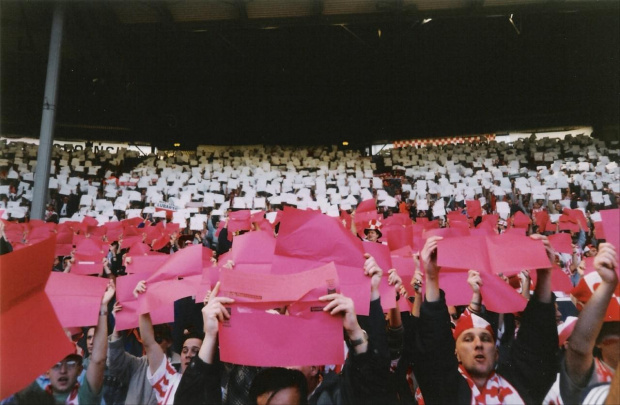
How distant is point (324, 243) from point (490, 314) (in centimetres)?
167

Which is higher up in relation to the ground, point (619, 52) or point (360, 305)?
point (619, 52)

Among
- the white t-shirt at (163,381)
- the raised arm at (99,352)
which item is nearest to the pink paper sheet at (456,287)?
the white t-shirt at (163,381)

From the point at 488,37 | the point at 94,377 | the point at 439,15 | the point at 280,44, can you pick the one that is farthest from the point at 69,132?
the point at 94,377

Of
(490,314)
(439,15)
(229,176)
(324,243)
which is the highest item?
(439,15)

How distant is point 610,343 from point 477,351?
64 cm

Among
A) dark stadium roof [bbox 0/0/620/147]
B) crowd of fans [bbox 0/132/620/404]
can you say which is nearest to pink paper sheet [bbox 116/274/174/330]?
crowd of fans [bbox 0/132/620/404]

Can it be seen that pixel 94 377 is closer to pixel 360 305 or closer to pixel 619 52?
pixel 360 305

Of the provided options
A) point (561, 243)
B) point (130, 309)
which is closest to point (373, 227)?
point (561, 243)

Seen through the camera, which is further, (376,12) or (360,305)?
(376,12)

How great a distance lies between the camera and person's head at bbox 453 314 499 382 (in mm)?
2449

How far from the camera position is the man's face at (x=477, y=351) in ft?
8.03

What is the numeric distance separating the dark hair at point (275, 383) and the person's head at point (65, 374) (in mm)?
1275

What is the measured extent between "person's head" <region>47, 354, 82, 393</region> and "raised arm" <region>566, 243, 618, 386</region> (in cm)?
261

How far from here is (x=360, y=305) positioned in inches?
78.6
